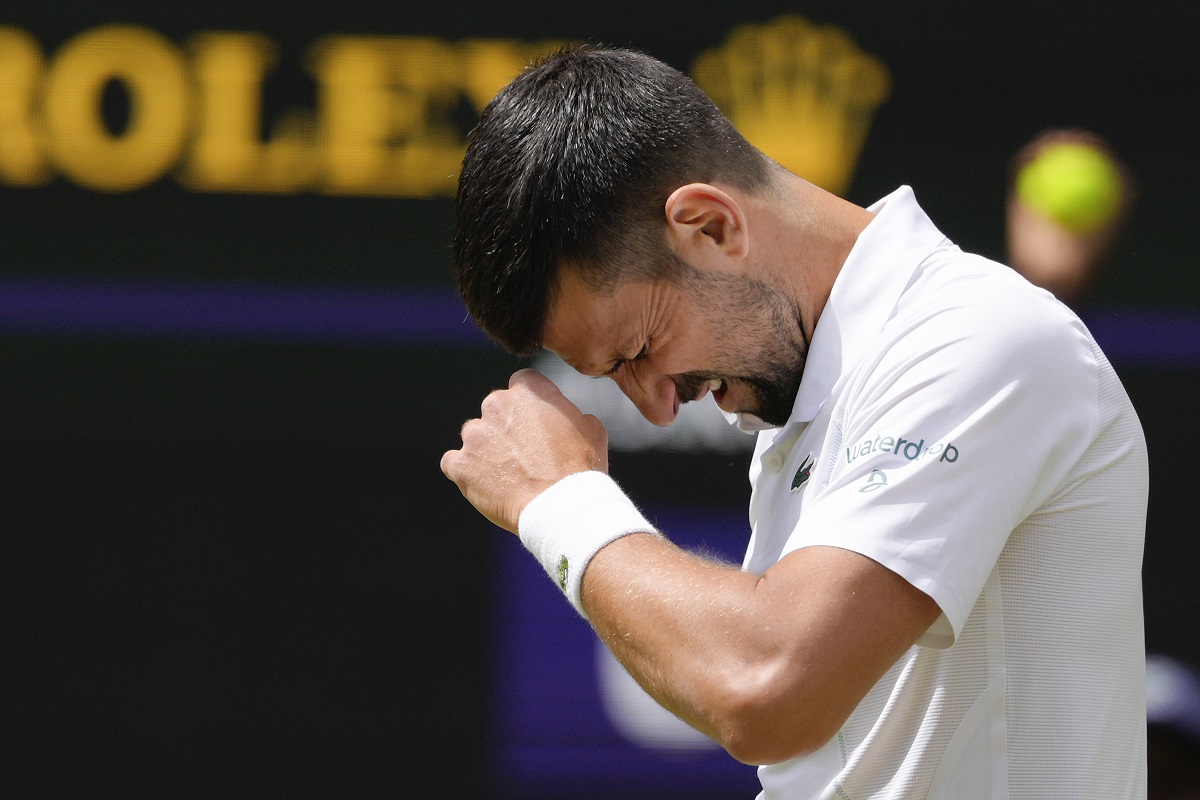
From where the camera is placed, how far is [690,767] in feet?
10.8

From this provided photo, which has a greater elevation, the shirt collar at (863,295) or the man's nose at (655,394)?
the shirt collar at (863,295)

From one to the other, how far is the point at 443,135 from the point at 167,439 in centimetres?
96

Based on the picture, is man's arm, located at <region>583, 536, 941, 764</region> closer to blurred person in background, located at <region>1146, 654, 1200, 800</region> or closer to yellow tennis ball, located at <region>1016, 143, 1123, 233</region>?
blurred person in background, located at <region>1146, 654, 1200, 800</region>

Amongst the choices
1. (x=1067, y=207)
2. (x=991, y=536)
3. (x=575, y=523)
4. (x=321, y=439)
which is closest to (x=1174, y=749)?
(x=991, y=536)

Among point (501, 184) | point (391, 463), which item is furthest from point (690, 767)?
point (501, 184)

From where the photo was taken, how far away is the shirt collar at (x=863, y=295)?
1.43 m

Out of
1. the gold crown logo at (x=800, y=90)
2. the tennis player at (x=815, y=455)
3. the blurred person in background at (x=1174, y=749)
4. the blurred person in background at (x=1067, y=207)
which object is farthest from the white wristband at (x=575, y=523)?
the blurred person in background at (x=1067, y=207)

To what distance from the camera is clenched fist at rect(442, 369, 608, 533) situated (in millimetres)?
1434

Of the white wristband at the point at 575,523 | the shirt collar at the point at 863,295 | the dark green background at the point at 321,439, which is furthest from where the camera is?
the dark green background at the point at 321,439

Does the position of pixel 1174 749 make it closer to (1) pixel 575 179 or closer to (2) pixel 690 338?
(2) pixel 690 338

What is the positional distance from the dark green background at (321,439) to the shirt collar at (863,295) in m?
1.85

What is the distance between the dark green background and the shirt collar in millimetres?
1854

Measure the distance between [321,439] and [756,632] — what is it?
90.4 inches

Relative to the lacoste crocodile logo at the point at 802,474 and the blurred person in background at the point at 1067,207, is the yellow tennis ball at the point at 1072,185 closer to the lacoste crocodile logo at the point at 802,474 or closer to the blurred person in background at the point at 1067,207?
the blurred person in background at the point at 1067,207
